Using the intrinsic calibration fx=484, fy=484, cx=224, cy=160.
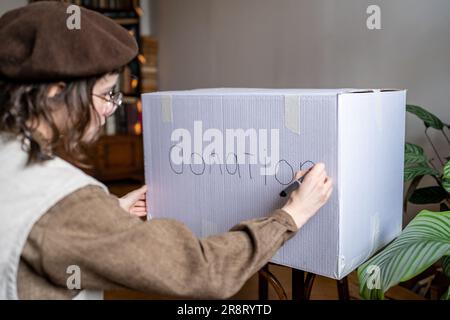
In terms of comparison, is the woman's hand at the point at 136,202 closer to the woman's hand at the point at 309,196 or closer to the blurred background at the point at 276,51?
the blurred background at the point at 276,51

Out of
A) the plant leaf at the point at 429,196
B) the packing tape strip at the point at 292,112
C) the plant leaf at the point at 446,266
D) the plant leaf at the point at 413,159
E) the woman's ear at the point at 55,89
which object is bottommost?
the plant leaf at the point at 446,266

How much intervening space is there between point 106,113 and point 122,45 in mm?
135

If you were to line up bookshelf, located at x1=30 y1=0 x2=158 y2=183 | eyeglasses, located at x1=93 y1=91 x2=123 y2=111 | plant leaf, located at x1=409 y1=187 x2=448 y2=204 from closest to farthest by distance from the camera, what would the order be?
1. eyeglasses, located at x1=93 y1=91 x2=123 y2=111
2. plant leaf, located at x1=409 y1=187 x2=448 y2=204
3. bookshelf, located at x1=30 y1=0 x2=158 y2=183

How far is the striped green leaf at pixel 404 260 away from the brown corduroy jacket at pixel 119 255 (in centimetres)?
22

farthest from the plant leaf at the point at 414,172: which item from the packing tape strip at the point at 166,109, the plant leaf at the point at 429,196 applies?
the packing tape strip at the point at 166,109

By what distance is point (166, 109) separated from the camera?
0.98 meters

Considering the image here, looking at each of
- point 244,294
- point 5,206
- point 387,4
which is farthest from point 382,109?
point 244,294

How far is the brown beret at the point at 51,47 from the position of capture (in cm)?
64

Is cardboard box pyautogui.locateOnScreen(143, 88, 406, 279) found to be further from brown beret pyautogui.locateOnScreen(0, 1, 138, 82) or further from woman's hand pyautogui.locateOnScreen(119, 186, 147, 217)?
brown beret pyautogui.locateOnScreen(0, 1, 138, 82)

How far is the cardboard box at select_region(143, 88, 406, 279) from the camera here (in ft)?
2.72

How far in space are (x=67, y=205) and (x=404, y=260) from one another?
544 mm

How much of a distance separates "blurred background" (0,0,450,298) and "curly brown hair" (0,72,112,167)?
0.57 ft

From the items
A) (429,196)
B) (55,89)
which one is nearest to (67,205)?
(55,89)

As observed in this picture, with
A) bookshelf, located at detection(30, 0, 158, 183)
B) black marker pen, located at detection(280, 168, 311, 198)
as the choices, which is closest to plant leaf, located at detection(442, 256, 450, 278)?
black marker pen, located at detection(280, 168, 311, 198)
